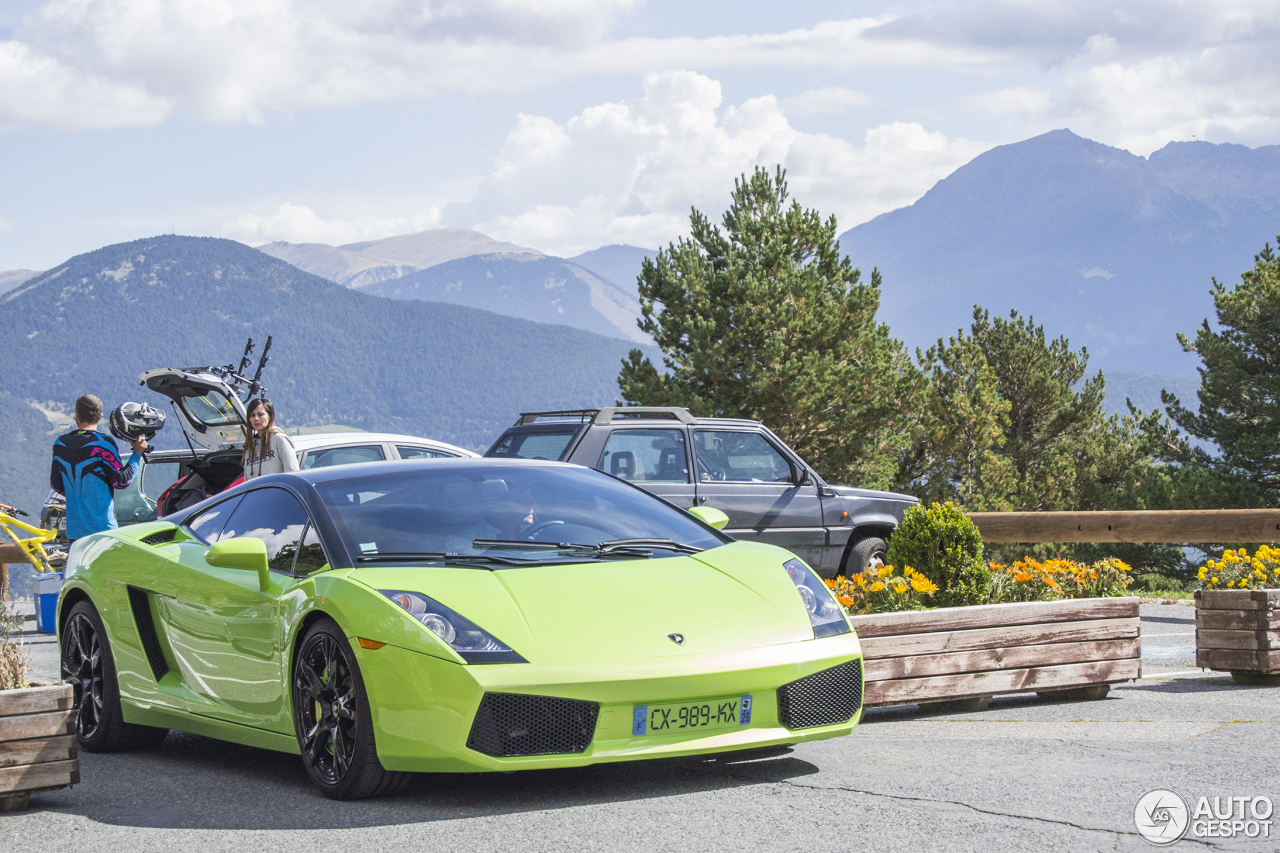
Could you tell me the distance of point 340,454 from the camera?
41.6ft

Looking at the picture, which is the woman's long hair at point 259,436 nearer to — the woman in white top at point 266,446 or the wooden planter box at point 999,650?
the woman in white top at point 266,446

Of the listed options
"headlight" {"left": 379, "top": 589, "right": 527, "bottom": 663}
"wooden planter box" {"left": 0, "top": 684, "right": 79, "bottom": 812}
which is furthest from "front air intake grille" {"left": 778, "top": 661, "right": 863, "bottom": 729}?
"wooden planter box" {"left": 0, "top": 684, "right": 79, "bottom": 812}

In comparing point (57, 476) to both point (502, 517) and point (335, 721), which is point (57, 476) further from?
point (335, 721)

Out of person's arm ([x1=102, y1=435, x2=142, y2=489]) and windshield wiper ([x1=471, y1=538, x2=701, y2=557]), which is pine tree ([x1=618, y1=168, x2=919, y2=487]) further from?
windshield wiper ([x1=471, y1=538, x2=701, y2=557])

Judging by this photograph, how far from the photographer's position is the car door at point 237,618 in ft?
17.7

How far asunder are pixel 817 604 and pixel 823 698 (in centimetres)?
44

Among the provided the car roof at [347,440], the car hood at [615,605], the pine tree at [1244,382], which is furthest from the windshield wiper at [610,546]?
the pine tree at [1244,382]

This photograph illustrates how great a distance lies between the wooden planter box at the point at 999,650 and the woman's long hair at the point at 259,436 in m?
5.98

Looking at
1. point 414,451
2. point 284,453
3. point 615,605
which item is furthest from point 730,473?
point 615,605

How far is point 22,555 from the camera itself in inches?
602

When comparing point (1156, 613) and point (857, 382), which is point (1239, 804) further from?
point (857, 382)

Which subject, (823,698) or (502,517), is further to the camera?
(502,517)

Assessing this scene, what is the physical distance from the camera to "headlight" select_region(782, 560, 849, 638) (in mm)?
5230

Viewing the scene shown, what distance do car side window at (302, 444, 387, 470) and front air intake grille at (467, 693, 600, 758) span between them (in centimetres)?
777
